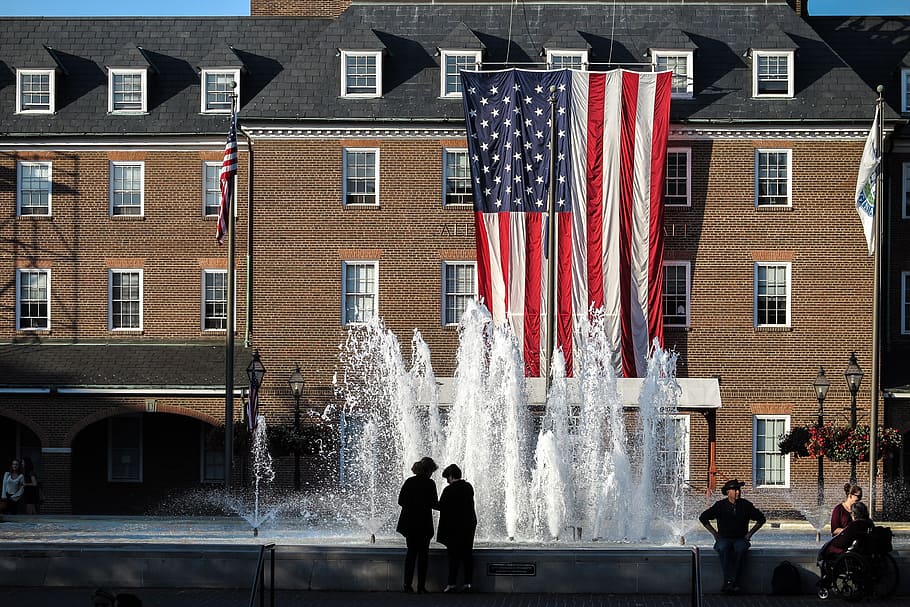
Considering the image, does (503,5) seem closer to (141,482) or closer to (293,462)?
(293,462)

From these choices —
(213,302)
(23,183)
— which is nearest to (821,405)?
(213,302)

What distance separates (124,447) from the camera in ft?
129

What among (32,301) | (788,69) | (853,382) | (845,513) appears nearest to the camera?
(845,513)

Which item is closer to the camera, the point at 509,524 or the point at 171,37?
the point at 509,524

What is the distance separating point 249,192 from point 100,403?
6988 millimetres

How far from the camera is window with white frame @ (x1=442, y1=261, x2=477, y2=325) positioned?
3688 cm

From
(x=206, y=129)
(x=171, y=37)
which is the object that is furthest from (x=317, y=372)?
(x=171, y=37)

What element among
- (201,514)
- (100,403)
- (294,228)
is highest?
(294,228)

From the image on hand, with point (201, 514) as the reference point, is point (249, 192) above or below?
above

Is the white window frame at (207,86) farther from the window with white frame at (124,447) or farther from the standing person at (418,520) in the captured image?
the standing person at (418,520)

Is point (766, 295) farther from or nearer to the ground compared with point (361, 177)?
nearer to the ground

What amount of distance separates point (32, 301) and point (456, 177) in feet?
40.5

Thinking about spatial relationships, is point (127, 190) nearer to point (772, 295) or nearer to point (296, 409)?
point (296, 409)

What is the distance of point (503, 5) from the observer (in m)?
39.4
